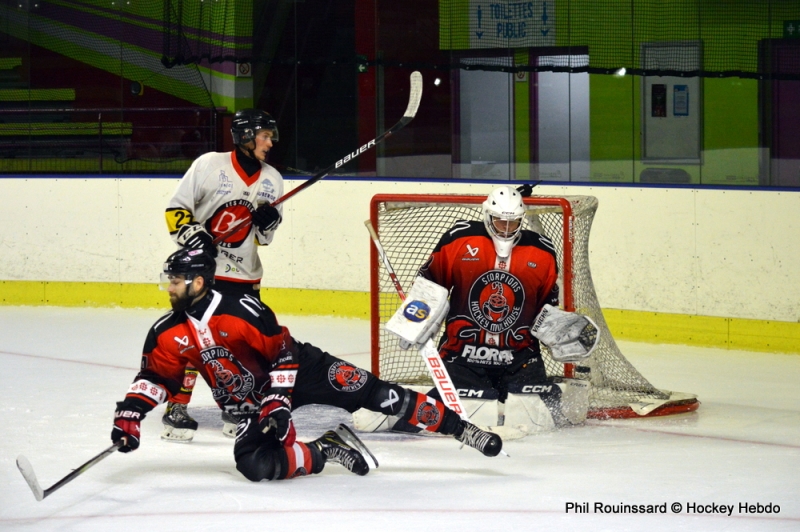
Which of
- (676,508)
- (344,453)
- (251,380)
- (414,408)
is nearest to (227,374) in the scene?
(251,380)

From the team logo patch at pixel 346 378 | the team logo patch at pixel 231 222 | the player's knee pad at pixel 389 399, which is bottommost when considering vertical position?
the player's knee pad at pixel 389 399

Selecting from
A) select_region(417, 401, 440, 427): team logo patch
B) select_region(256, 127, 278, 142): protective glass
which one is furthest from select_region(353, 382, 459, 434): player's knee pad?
select_region(256, 127, 278, 142): protective glass

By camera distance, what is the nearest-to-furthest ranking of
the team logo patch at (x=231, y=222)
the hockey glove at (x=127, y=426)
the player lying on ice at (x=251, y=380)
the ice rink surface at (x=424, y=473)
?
the ice rink surface at (x=424, y=473) → the hockey glove at (x=127, y=426) → the player lying on ice at (x=251, y=380) → the team logo patch at (x=231, y=222)

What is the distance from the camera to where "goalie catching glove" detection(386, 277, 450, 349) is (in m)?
3.65

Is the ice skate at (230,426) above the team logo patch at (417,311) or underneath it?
underneath

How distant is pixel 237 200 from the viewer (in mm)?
4133

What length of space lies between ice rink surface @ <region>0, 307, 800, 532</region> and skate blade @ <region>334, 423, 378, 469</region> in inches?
1.7

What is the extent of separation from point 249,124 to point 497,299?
1.02m

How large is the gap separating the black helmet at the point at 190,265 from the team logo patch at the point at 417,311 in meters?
0.72

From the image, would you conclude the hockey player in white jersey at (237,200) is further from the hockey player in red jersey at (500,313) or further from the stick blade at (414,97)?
the hockey player in red jersey at (500,313)

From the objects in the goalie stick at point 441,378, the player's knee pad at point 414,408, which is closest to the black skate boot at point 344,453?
the player's knee pad at point 414,408

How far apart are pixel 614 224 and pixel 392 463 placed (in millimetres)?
2559

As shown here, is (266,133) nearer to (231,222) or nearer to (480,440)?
(231,222)

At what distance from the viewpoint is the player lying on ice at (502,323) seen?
390 cm
